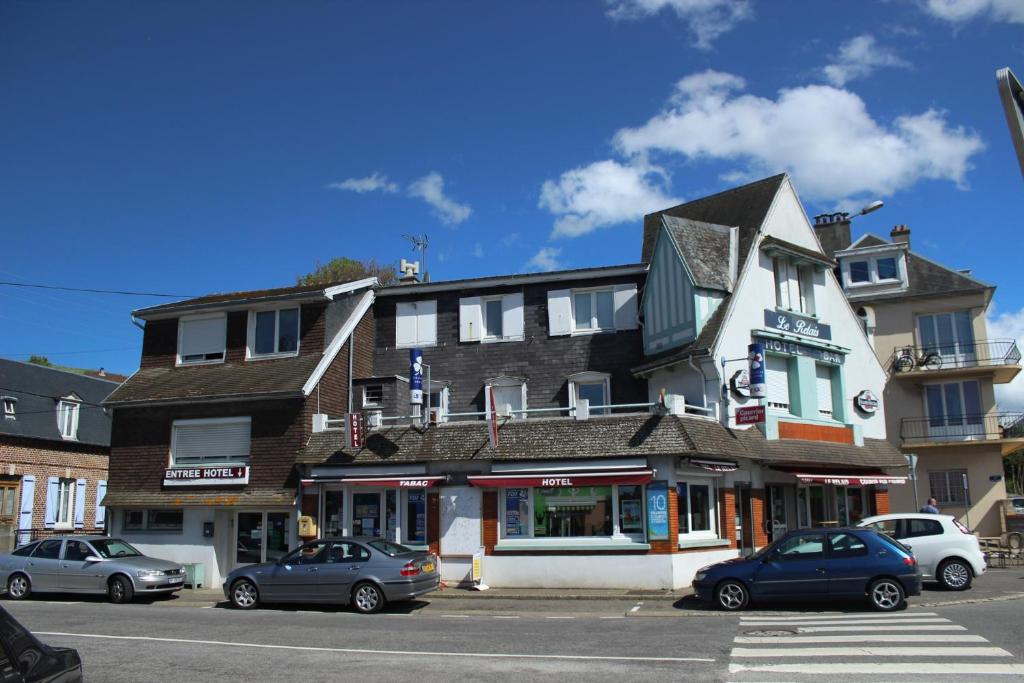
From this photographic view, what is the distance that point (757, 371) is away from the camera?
20.8m

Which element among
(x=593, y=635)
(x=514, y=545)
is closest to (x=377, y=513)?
(x=514, y=545)

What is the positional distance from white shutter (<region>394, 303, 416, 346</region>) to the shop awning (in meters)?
5.78

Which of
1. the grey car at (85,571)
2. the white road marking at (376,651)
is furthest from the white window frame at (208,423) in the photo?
the white road marking at (376,651)

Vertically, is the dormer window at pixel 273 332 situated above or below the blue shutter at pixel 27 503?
above

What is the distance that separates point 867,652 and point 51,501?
3278cm

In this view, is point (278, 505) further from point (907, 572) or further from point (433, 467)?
point (907, 572)

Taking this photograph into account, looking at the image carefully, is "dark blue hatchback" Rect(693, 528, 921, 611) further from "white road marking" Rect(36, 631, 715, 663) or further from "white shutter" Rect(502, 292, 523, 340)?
"white shutter" Rect(502, 292, 523, 340)

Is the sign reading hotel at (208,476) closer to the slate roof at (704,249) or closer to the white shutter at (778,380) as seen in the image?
the slate roof at (704,249)

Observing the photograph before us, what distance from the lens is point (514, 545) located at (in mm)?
19938

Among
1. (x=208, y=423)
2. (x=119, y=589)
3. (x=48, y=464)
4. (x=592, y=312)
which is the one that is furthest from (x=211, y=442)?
(x=48, y=464)

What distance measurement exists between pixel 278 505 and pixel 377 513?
260cm

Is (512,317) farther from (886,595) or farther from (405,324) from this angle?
(886,595)

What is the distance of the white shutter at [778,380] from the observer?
22781 millimetres

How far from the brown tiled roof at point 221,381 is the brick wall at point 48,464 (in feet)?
37.2
